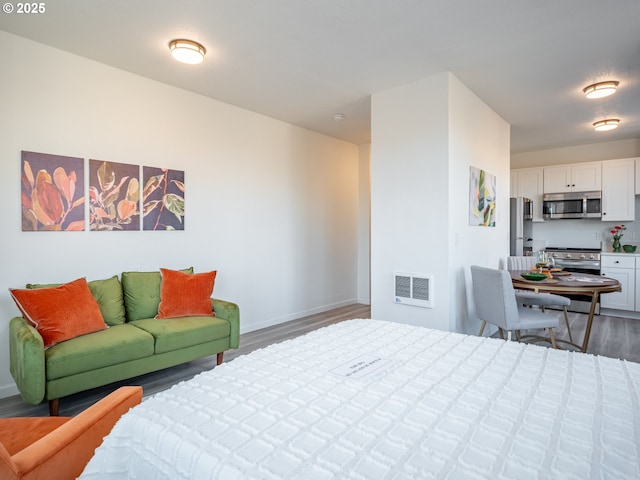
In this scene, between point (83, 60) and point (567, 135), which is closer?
point (83, 60)

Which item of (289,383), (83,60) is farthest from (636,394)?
(83,60)

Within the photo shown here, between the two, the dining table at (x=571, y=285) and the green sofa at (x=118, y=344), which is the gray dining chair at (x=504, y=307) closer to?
the dining table at (x=571, y=285)

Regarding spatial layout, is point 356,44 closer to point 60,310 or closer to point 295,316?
point 60,310

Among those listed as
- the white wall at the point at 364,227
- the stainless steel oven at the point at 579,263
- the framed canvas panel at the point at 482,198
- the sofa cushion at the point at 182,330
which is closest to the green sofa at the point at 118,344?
the sofa cushion at the point at 182,330

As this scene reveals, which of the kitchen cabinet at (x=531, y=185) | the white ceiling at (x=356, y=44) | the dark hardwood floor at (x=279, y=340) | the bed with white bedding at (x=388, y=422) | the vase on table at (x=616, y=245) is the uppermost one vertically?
the white ceiling at (x=356, y=44)

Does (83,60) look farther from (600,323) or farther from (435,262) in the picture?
(600,323)

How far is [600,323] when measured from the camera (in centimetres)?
505

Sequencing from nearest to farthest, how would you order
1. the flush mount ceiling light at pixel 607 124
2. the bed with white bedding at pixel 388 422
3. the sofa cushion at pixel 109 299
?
the bed with white bedding at pixel 388 422 → the sofa cushion at pixel 109 299 → the flush mount ceiling light at pixel 607 124

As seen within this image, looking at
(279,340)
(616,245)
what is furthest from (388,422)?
(616,245)

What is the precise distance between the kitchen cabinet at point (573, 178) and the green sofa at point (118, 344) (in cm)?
572

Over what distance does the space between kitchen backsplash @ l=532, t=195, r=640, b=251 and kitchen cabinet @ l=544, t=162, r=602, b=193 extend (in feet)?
2.07

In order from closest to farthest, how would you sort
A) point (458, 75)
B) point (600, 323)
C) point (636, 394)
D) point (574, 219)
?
point (636, 394) → point (458, 75) → point (600, 323) → point (574, 219)

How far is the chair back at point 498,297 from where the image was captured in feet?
10.5

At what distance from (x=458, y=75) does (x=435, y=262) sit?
1857 mm
